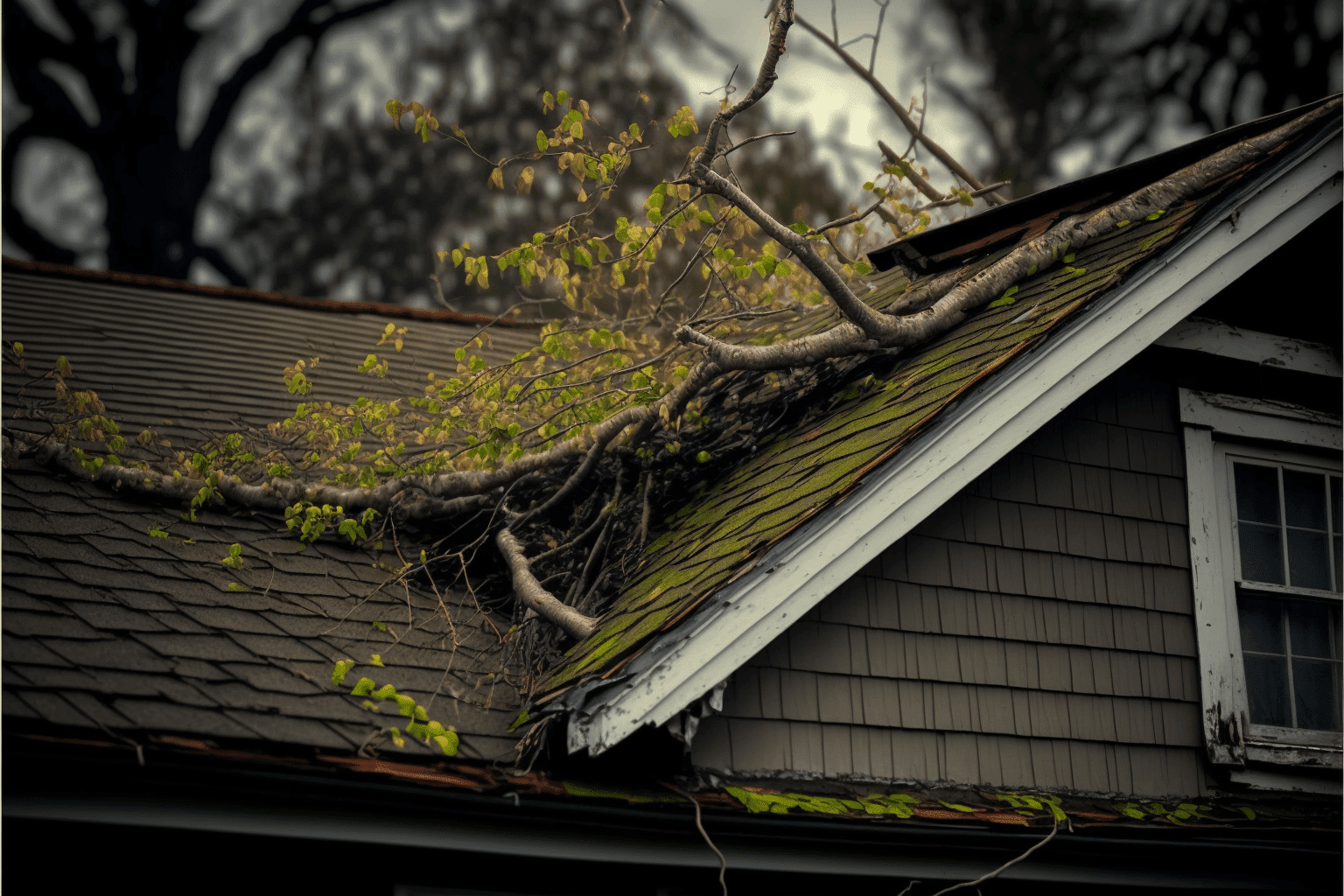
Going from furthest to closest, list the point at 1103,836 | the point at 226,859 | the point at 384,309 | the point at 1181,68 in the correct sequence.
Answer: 1. the point at 1181,68
2. the point at 384,309
3. the point at 1103,836
4. the point at 226,859

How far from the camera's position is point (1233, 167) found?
5738mm

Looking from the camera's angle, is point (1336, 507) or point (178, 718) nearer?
point (178, 718)

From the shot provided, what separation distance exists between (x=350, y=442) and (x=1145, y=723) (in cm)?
503

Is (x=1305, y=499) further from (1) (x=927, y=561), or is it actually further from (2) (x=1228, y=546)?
(1) (x=927, y=561)

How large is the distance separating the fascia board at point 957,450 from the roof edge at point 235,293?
655cm

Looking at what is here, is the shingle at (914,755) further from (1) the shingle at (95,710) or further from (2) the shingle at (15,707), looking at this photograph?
(2) the shingle at (15,707)

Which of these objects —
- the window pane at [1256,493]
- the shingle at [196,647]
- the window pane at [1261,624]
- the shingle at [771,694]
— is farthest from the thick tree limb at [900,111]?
the shingle at [196,647]

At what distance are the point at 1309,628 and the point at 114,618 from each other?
556 cm

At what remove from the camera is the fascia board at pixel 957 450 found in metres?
4.25

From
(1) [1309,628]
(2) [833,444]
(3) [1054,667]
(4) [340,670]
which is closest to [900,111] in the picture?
(2) [833,444]

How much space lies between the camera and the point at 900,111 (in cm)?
944

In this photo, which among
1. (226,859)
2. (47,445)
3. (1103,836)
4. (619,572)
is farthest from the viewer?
(47,445)

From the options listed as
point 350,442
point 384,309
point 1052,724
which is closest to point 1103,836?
point 1052,724

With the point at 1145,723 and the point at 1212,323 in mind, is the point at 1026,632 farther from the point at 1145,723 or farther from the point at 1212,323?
the point at 1212,323
